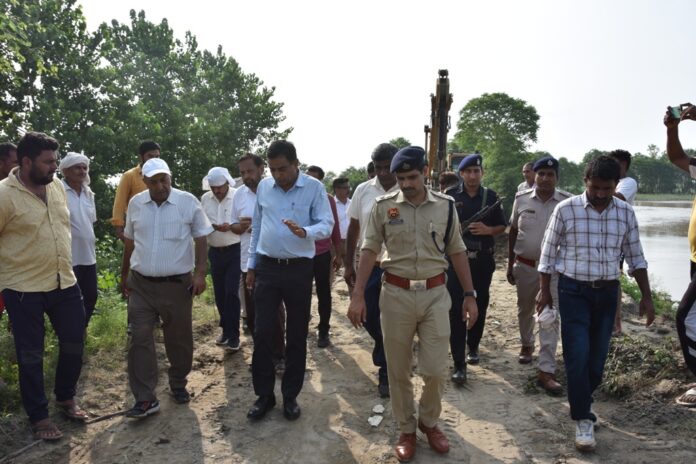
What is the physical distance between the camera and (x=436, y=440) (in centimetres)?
329

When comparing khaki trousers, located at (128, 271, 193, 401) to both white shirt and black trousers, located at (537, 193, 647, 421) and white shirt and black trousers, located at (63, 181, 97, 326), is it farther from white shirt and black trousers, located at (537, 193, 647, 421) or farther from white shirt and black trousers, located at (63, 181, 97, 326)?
white shirt and black trousers, located at (537, 193, 647, 421)

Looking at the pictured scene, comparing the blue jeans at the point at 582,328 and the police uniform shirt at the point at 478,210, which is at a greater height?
the police uniform shirt at the point at 478,210

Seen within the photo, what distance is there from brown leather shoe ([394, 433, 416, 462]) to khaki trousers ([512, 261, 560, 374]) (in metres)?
1.64

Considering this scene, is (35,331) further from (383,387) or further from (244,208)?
(383,387)

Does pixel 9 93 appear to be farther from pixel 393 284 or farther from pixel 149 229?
pixel 393 284

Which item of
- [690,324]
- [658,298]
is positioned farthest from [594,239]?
[658,298]

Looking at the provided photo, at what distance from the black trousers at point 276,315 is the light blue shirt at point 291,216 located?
9 cm

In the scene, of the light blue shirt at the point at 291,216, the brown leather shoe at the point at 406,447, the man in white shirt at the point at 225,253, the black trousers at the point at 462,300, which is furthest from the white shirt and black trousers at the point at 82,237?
the black trousers at the point at 462,300

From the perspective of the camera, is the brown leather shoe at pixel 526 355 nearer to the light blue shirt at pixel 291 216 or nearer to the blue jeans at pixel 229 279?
the light blue shirt at pixel 291 216

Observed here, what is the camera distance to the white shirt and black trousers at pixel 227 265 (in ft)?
17.5

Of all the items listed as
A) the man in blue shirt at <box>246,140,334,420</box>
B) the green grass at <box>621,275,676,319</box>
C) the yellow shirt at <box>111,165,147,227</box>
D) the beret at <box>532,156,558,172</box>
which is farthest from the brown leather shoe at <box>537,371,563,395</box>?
the green grass at <box>621,275,676,319</box>

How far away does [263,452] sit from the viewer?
333cm

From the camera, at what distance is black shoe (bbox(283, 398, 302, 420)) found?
379cm

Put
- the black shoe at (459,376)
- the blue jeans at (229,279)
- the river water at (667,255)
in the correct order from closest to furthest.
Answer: the black shoe at (459,376) → the blue jeans at (229,279) → the river water at (667,255)
